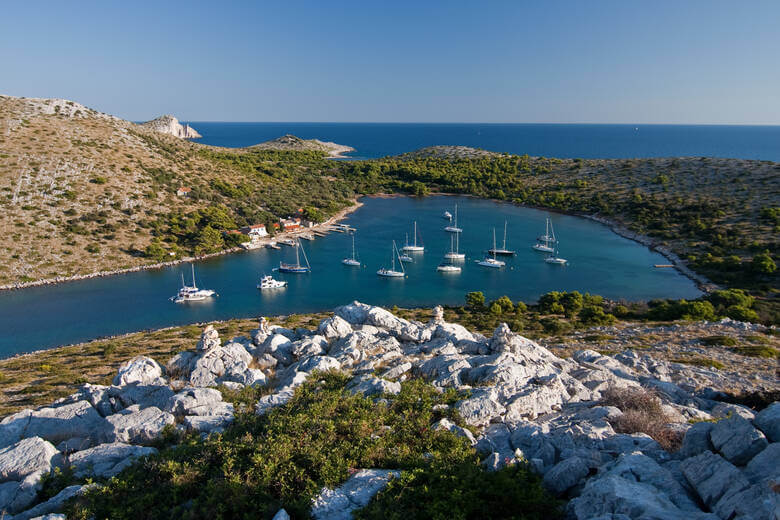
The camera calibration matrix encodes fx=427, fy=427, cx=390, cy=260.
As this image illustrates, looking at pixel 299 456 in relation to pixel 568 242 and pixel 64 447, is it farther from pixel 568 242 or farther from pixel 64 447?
pixel 568 242

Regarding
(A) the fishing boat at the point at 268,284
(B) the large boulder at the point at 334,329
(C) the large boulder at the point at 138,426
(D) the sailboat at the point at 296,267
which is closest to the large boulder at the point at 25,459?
(C) the large boulder at the point at 138,426

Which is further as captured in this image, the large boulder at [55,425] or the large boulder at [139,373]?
the large boulder at [139,373]

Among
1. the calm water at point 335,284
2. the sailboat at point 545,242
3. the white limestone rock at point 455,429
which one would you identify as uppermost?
the white limestone rock at point 455,429

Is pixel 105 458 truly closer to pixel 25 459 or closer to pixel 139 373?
pixel 25 459

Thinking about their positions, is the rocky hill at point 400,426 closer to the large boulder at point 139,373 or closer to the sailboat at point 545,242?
the large boulder at point 139,373

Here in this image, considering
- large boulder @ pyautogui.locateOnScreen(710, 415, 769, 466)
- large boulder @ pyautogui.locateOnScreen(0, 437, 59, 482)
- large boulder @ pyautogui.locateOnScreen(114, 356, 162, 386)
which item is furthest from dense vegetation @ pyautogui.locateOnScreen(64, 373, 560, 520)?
large boulder @ pyautogui.locateOnScreen(114, 356, 162, 386)

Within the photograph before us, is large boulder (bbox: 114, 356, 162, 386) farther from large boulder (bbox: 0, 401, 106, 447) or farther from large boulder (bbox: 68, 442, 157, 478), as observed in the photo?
large boulder (bbox: 68, 442, 157, 478)

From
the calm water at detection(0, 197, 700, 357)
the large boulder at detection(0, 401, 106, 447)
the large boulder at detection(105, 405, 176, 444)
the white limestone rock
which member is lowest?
the calm water at detection(0, 197, 700, 357)

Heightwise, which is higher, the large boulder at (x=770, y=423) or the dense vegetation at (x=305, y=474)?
the large boulder at (x=770, y=423)
